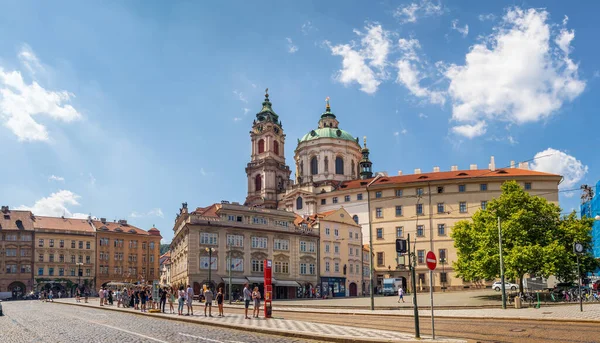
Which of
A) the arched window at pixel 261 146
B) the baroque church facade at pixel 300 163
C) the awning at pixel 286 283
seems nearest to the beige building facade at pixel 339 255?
the awning at pixel 286 283

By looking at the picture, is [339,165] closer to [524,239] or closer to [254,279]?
[254,279]

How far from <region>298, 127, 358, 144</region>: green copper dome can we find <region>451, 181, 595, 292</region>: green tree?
65.7m

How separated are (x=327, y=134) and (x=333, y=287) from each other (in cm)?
4359

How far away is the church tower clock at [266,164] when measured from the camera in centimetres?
11350

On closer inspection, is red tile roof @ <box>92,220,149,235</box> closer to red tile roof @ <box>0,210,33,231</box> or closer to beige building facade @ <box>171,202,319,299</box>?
red tile roof @ <box>0,210,33,231</box>

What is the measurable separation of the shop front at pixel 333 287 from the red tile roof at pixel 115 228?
44.6 m

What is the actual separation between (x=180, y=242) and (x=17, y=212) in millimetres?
39151

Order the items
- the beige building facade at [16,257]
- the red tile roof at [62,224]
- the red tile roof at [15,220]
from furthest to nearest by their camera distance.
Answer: the red tile roof at [62,224] → the red tile roof at [15,220] → the beige building facade at [16,257]

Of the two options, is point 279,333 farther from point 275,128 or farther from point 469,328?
point 275,128

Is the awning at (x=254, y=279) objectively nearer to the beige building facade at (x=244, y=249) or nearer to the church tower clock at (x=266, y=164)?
the beige building facade at (x=244, y=249)

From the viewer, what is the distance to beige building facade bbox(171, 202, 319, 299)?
6531 centimetres

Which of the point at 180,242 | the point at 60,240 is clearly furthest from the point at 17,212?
the point at 180,242

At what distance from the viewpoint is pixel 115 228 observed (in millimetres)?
103750

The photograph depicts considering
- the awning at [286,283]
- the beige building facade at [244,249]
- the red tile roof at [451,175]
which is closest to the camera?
the beige building facade at [244,249]
